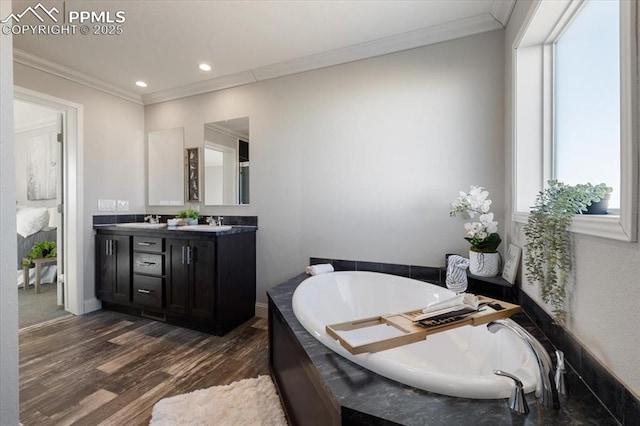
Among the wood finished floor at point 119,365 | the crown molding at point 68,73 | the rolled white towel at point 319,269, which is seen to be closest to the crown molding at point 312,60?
the crown molding at point 68,73

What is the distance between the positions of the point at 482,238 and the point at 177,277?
253 cm

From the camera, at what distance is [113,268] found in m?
2.83

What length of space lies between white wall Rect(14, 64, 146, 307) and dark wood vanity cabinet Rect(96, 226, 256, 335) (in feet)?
0.80

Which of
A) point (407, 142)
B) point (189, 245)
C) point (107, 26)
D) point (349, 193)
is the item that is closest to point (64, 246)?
point (189, 245)

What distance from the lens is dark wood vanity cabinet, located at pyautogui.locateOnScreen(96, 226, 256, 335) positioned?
234cm

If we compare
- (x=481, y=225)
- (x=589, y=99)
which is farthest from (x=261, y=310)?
(x=589, y=99)

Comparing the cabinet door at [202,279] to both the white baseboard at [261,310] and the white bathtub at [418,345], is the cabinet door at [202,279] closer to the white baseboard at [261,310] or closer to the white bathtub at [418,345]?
the white baseboard at [261,310]

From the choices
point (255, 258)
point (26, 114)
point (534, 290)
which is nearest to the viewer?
point (534, 290)

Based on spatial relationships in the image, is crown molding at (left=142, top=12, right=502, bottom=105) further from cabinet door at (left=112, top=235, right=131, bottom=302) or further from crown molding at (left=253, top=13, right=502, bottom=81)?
cabinet door at (left=112, top=235, right=131, bottom=302)

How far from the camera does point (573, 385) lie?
84cm

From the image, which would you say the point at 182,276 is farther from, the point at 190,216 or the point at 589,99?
the point at 589,99

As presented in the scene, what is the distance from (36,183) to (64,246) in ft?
7.63

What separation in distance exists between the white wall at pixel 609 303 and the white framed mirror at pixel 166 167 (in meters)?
3.40

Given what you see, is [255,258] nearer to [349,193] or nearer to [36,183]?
[349,193]
